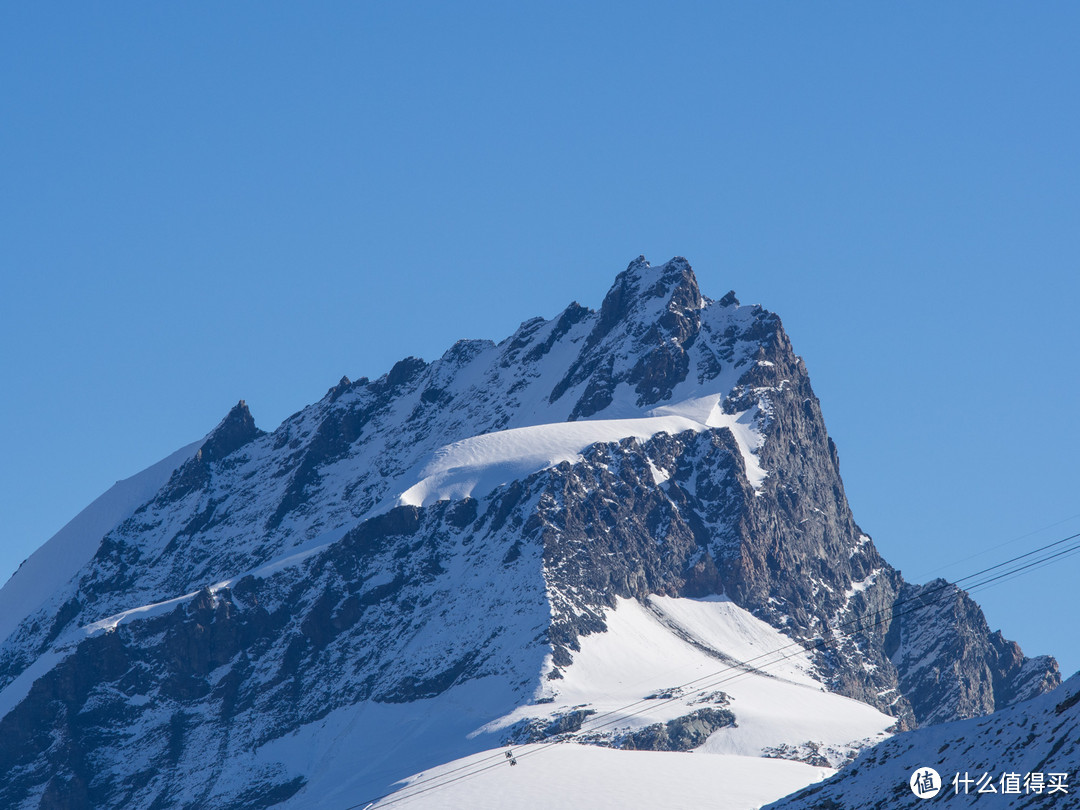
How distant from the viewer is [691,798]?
605ft

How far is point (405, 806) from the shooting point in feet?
653

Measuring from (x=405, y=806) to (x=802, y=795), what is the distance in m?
122

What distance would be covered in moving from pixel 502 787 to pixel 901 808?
12677 centimetres

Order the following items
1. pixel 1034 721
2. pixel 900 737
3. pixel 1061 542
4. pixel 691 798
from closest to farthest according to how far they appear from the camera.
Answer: pixel 1034 721, pixel 900 737, pixel 1061 542, pixel 691 798

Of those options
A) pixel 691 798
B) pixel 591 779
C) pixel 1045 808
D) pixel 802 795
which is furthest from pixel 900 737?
pixel 591 779

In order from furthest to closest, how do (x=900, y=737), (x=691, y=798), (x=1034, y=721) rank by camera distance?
(x=691, y=798), (x=900, y=737), (x=1034, y=721)

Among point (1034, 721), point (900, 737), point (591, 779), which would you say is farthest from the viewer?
point (591, 779)

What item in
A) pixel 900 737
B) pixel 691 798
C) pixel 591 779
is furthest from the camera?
pixel 591 779

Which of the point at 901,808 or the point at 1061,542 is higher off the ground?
the point at 1061,542

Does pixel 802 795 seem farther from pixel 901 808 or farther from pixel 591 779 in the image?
pixel 591 779

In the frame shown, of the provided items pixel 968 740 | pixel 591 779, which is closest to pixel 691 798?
pixel 591 779

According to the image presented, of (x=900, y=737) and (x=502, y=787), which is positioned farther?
(x=502, y=787)

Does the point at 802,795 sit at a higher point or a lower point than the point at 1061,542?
lower

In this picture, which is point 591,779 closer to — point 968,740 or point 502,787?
point 502,787
